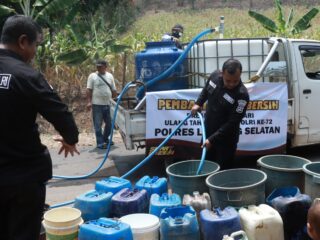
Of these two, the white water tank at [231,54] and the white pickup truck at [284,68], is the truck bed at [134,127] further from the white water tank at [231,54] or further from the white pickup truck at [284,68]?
the white water tank at [231,54]

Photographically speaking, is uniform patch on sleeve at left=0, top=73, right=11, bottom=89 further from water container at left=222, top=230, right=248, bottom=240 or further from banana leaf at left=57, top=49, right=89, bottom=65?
banana leaf at left=57, top=49, right=89, bottom=65

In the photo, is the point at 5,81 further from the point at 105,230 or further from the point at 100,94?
the point at 100,94

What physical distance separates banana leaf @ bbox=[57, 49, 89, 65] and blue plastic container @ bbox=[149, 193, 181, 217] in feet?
25.5

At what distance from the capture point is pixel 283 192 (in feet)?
12.9

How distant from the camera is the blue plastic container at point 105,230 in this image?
130 inches

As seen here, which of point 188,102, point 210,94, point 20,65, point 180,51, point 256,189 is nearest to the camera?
point 20,65

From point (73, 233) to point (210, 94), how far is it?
2.26 meters

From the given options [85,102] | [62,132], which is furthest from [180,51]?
[85,102]

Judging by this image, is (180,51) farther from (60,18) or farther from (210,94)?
(60,18)

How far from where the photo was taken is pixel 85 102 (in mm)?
11148

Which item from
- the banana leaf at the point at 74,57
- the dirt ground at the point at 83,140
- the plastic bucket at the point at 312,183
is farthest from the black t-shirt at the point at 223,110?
the banana leaf at the point at 74,57

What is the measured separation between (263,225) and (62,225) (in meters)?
1.66

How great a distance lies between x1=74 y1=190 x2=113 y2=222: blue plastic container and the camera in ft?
12.8

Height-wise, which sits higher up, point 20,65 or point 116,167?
point 20,65
